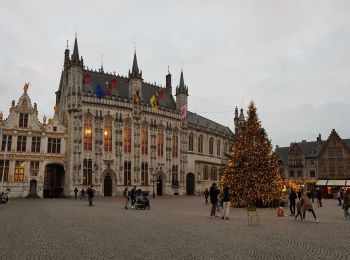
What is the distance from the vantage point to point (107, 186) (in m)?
54.3

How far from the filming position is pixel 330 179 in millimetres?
76625

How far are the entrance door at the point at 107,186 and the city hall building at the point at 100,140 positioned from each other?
144 mm

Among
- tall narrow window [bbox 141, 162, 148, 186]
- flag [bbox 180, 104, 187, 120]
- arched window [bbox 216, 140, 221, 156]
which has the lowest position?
tall narrow window [bbox 141, 162, 148, 186]

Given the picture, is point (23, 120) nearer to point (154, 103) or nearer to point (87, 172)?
point (87, 172)

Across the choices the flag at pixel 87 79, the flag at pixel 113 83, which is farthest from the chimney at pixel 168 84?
the flag at pixel 87 79

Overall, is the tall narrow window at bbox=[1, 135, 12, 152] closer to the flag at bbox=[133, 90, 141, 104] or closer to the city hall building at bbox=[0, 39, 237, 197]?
Answer: the city hall building at bbox=[0, 39, 237, 197]

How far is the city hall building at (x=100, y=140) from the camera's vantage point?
49.2 m

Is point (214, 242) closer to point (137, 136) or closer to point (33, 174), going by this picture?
point (33, 174)

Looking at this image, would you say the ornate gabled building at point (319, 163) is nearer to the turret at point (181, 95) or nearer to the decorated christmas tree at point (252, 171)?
the turret at point (181, 95)

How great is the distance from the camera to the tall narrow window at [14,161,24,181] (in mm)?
48156

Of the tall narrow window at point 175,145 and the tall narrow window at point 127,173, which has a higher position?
the tall narrow window at point 175,145

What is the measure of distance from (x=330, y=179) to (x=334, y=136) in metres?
9.07

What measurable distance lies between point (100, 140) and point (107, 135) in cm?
163

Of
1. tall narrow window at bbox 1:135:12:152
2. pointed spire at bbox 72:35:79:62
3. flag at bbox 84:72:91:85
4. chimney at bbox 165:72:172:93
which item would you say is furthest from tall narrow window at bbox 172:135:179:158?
tall narrow window at bbox 1:135:12:152
